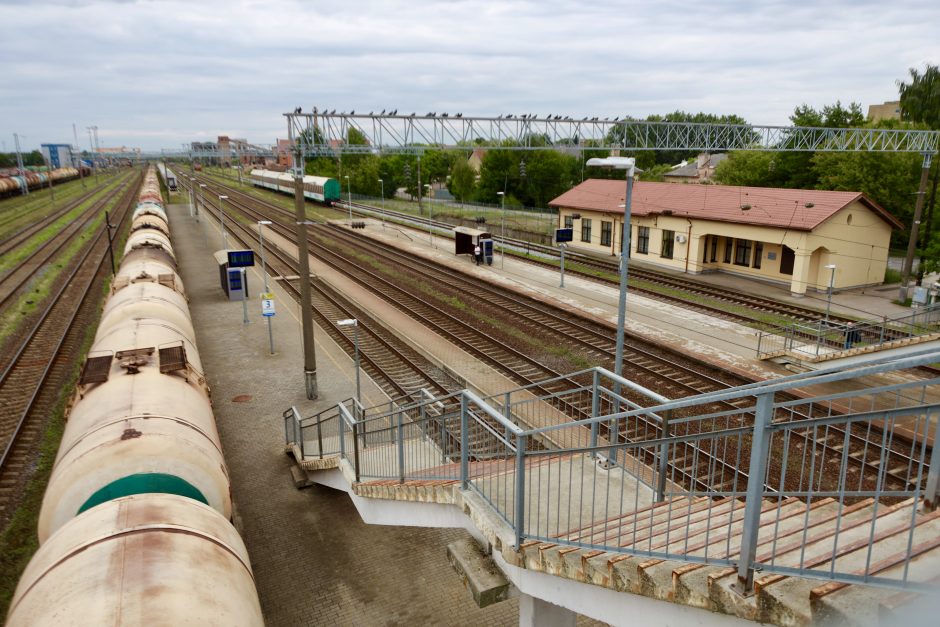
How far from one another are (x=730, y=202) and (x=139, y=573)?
35.9 metres

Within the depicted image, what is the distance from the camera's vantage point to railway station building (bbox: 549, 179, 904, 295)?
3064cm

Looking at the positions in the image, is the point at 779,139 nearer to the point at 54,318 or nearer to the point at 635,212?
the point at 635,212

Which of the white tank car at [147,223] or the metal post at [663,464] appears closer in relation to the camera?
the metal post at [663,464]

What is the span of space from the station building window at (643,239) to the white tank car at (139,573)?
1437 inches

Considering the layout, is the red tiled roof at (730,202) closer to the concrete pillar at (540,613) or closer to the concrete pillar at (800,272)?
the concrete pillar at (800,272)

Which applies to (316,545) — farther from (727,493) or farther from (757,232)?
(757,232)

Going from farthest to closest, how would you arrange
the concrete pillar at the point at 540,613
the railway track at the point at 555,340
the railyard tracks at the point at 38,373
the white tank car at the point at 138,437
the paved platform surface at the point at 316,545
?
the railyard tracks at the point at 38,373
the railway track at the point at 555,340
the paved platform surface at the point at 316,545
the white tank car at the point at 138,437
the concrete pillar at the point at 540,613

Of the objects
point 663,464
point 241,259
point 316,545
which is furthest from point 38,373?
point 663,464

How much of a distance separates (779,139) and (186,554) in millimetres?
36767

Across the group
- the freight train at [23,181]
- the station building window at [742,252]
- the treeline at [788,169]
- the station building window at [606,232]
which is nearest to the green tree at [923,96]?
the treeline at [788,169]

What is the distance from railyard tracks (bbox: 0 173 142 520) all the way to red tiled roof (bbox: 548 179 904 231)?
30.0m

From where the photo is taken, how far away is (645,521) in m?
5.92

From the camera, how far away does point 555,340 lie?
22469 mm

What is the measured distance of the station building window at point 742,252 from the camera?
3525 centimetres
